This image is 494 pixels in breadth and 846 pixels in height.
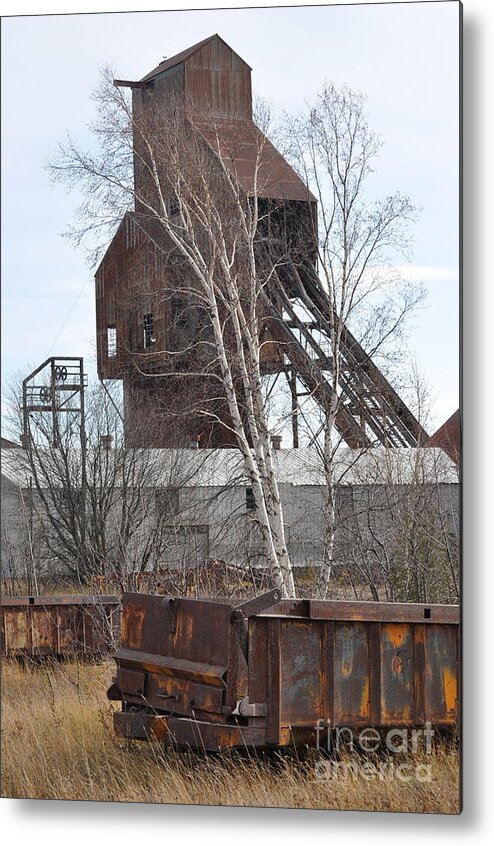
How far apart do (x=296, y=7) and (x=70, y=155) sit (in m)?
2.41

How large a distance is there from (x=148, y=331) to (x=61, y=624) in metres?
2.93

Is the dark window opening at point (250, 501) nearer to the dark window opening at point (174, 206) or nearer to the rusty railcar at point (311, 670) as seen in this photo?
the dark window opening at point (174, 206)

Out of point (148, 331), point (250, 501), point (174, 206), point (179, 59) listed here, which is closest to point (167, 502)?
point (250, 501)

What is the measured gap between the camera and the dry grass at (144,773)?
4539 mm

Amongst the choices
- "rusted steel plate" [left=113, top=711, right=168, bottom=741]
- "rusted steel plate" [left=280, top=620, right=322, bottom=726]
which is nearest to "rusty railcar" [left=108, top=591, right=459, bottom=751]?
"rusted steel plate" [left=280, top=620, right=322, bottom=726]

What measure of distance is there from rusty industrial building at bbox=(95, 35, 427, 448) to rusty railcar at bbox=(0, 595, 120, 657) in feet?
6.14

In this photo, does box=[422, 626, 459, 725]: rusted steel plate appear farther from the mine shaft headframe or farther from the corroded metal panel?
the mine shaft headframe

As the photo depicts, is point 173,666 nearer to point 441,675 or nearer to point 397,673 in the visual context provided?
point 397,673

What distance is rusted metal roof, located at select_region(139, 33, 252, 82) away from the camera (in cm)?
541

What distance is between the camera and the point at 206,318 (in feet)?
29.0

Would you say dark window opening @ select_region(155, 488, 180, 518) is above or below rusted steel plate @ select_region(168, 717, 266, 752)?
above

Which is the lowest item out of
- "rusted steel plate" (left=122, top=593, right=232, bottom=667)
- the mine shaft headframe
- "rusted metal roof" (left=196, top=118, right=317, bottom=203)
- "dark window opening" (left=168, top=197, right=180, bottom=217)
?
"rusted steel plate" (left=122, top=593, right=232, bottom=667)

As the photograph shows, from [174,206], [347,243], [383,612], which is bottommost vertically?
[383,612]

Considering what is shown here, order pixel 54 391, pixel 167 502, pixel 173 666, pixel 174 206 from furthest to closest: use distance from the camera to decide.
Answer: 1. pixel 167 502
2. pixel 54 391
3. pixel 174 206
4. pixel 173 666
